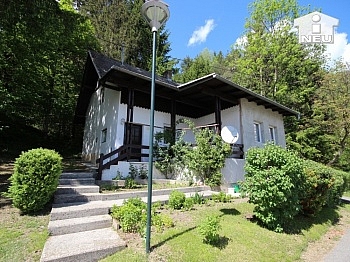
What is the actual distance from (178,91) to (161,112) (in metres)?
1.64

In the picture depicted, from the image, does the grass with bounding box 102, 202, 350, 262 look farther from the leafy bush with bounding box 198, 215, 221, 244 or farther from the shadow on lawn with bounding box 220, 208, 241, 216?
the leafy bush with bounding box 198, 215, 221, 244

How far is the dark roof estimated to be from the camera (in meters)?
9.13

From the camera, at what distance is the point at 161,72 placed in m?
21.8

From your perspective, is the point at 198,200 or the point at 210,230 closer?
the point at 210,230

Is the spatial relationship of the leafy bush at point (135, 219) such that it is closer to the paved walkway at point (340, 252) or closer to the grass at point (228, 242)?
the grass at point (228, 242)

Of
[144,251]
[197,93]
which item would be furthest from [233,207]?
[197,93]

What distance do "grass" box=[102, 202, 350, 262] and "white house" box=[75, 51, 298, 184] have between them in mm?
3287

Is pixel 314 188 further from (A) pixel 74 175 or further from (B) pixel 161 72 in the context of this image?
(B) pixel 161 72

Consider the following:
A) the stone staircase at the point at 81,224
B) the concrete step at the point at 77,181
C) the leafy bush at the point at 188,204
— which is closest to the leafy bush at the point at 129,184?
the stone staircase at the point at 81,224

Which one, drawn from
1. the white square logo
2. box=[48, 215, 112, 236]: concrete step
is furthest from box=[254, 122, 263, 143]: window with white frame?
the white square logo

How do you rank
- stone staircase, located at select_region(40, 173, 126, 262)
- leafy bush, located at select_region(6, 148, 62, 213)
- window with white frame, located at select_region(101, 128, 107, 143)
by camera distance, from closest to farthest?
stone staircase, located at select_region(40, 173, 126, 262) < leafy bush, located at select_region(6, 148, 62, 213) < window with white frame, located at select_region(101, 128, 107, 143)

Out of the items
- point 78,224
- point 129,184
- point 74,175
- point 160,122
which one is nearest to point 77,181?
point 74,175

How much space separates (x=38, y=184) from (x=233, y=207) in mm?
5200

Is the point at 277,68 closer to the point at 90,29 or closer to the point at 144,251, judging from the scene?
the point at 90,29
